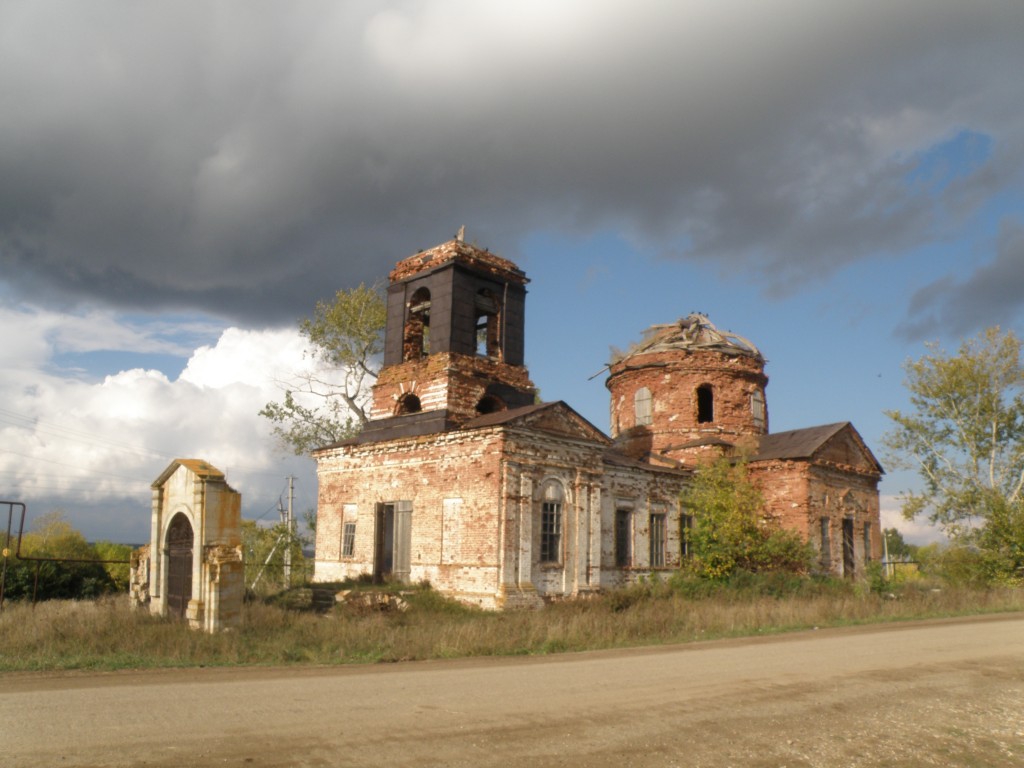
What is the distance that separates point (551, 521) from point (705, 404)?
529 inches

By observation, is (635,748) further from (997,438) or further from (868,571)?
(997,438)

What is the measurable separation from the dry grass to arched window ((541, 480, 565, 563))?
136 centimetres

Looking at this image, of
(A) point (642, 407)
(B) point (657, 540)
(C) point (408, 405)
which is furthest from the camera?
(A) point (642, 407)

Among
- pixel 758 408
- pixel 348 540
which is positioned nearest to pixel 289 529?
pixel 348 540

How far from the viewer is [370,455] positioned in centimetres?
2344

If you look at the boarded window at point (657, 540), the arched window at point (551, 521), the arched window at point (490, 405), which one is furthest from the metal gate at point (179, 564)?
the boarded window at point (657, 540)

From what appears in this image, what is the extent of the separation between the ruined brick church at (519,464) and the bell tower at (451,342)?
5 centimetres

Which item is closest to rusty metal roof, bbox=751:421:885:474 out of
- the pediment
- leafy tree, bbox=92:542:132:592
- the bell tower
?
the pediment

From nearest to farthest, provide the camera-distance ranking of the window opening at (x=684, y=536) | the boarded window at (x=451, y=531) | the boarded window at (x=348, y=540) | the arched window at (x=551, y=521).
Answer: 1. the boarded window at (x=451, y=531)
2. the arched window at (x=551, y=521)
3. the boarded window at (x=348, y=540)
4. the window opening at (x=684, y=536)

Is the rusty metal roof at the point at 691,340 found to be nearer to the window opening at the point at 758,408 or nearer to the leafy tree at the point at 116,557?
the window opening at the point at 758,408

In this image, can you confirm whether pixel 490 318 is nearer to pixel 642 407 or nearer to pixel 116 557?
pixel 642 407

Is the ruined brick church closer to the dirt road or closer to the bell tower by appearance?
the bell tower

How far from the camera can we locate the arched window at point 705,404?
30.9 metres

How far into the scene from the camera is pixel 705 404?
104 ft
